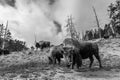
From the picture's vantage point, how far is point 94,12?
34.4 metres

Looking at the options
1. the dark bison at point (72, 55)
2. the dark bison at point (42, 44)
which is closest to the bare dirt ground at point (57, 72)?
the dark bison at point (72, 55)

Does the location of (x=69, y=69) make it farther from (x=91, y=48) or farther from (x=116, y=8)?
(x=116, y=8)

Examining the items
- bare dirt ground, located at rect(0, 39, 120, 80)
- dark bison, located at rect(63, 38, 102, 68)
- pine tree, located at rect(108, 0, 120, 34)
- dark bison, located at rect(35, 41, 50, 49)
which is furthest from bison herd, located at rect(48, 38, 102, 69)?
pine tree, located at rect(108, 0, 120, 34)

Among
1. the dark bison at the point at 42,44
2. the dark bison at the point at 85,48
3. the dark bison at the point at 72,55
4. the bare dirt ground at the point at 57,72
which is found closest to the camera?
the bare dirt ground at the point at 57,72

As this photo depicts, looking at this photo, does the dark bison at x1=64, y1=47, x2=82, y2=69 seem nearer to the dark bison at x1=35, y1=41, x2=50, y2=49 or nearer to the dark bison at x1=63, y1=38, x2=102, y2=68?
the dark bison at x1=63, y1=38, x2=102, y2=68

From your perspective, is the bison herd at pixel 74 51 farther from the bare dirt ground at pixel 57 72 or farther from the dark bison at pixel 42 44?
the dark bison at pixel 42 44

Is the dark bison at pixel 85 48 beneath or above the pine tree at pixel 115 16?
beneath

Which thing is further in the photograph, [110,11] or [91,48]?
[110,11]

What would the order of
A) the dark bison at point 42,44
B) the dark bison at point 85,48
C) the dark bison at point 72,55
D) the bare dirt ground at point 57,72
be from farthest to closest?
the dark bison at point 42,44, the dark bison at point 85,48, the dark bison at point 72,55, the bare dirt ground at point 57,72

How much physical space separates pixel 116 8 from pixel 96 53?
29979mm

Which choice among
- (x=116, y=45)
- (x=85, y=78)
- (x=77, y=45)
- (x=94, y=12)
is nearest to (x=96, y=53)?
(x=77, y=45)

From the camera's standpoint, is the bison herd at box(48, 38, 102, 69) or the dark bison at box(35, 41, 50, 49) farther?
the dark bison at box(35, 41, 50, 49)

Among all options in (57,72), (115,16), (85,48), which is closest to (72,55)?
(57,72)

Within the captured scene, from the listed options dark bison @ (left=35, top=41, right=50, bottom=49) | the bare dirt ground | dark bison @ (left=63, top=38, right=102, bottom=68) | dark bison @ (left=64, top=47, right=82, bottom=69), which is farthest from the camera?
dark bison @ (left=35, top=41, right=50, bottom=49)
